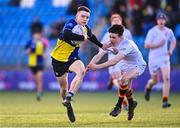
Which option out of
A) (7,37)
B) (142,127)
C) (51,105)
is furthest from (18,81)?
(142,127)

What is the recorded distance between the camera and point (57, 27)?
3166 centimetres

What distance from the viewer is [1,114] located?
17219 mm

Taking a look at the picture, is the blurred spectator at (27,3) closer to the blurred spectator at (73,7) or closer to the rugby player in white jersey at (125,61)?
the blurred spectator at (73,7)

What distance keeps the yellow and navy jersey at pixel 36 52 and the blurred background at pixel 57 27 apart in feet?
7.77

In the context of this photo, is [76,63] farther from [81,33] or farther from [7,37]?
[7,37]

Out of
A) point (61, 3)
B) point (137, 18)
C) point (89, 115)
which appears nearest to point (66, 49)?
point (89, 115)

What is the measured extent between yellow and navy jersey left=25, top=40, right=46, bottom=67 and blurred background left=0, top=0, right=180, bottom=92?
93.3 inches

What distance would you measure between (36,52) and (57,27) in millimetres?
5211

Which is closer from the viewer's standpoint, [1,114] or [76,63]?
[76,63]

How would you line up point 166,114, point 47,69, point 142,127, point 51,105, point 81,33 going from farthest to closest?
point 47,69, point 51,105, point 166,114, point 81,33, point 142,127

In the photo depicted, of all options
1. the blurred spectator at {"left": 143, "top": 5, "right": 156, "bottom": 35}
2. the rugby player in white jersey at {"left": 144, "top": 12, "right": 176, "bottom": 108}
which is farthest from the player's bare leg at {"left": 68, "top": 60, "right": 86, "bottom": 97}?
the blurred spectator at {"left": 143, "top": 5, "right": 156, "bottom": 35}

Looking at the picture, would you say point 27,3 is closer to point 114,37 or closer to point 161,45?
point 161,45

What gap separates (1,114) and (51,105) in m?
4.28

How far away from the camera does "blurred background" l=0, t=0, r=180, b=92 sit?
94.1 ft
